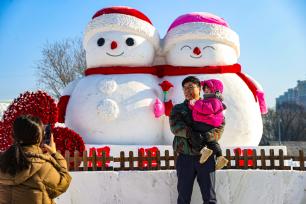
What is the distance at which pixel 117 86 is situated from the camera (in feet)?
24.6

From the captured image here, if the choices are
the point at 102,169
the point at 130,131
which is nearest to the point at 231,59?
the point at 130,131

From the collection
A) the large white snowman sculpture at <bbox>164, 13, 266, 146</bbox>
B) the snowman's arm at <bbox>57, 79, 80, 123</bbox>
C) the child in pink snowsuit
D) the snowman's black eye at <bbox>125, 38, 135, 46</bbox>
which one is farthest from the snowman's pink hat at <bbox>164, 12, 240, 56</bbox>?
the child in pink snowsuit

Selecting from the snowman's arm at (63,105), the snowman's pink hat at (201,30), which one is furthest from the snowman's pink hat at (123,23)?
the snowman's arm at (63,105)

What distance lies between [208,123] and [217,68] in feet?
13.5

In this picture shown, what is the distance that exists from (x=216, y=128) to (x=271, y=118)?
40303 millimetres

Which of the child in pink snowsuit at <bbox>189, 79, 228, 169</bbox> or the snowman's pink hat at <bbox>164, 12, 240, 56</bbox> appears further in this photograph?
the snowman's pink hat at <bbox>164, 12, 240, 56</bbox>

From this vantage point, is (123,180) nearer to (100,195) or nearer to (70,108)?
(100,195)

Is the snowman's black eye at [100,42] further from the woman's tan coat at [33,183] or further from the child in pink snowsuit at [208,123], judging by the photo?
the woman's tan coat at [33,183]

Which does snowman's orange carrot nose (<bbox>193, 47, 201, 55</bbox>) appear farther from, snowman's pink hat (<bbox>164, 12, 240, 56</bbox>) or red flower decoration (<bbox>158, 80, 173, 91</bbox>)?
red flower decoration (<bbox>158, 80, 173, 91</bbox>)

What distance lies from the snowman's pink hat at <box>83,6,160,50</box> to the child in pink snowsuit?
427cm

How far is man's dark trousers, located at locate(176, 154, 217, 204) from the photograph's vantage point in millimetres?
3770

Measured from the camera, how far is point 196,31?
24.9ft

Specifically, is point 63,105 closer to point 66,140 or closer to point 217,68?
point 66,140

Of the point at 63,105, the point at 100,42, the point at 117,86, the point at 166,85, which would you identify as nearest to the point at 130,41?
the point at 100,42
